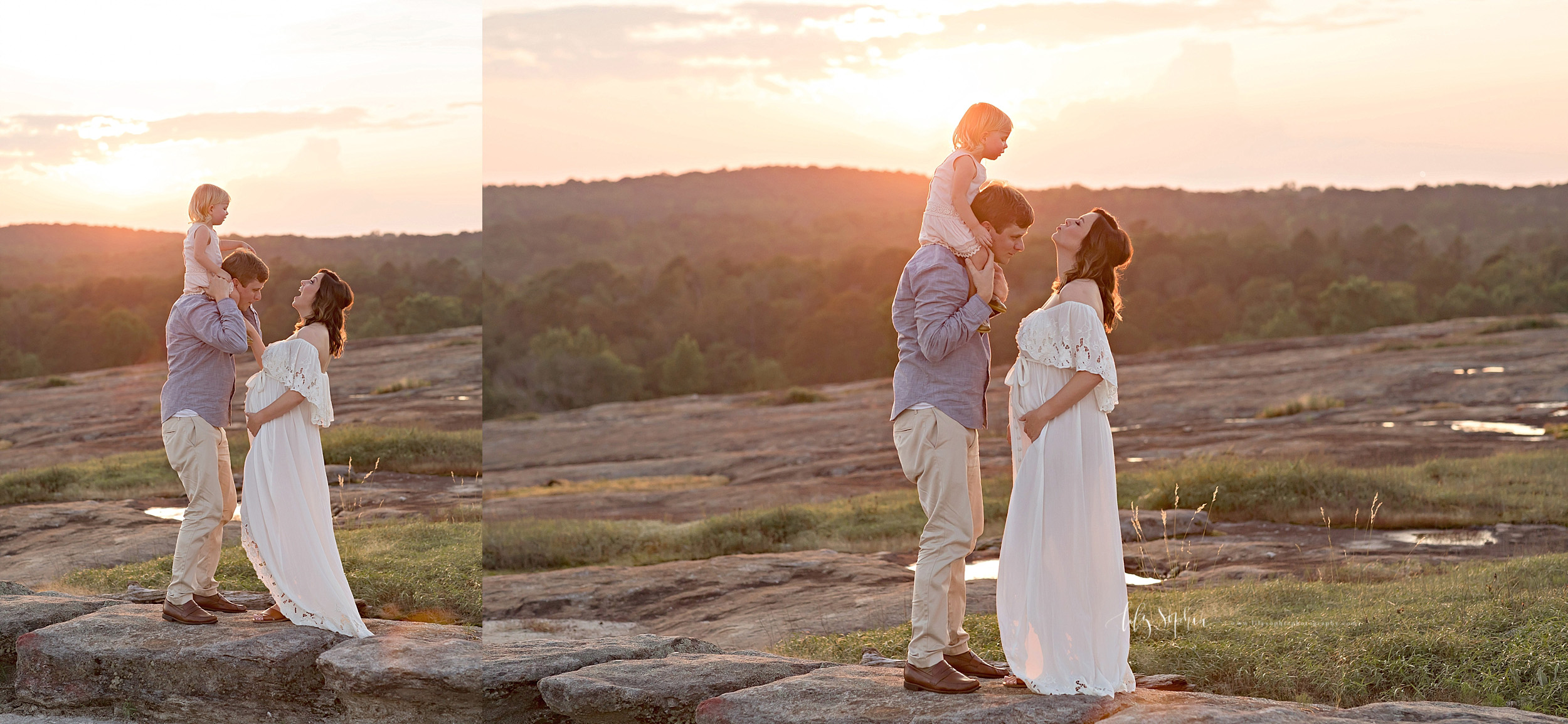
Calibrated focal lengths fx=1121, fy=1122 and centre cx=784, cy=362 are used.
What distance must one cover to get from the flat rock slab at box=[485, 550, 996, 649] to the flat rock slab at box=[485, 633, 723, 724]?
2505 mm

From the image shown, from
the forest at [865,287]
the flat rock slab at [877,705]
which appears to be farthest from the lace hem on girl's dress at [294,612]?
the forest at [865,287]

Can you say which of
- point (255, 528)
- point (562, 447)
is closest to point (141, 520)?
point (255, 528)

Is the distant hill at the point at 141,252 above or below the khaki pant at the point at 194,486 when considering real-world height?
above

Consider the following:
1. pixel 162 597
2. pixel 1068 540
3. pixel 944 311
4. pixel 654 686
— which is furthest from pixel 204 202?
pixel 1068 540

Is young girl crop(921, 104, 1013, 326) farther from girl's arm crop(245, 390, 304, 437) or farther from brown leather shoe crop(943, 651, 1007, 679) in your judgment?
girl's arm crop(245, 390, 304, 437)

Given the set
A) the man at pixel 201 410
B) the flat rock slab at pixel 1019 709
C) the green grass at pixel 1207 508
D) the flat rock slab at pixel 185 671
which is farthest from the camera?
the green grass at pixel 1207 508

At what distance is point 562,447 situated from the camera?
35.4 m

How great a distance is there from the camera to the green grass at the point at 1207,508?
41.1ft

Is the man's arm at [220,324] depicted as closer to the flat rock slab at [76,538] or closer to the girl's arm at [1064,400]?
the girl's arm at [1064,400]

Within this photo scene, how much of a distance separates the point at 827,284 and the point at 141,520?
62.8 m

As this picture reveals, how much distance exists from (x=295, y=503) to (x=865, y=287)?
216 feet

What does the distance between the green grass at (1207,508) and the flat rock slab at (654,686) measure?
757 centimetres

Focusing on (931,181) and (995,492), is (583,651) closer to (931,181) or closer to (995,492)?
(931,181)

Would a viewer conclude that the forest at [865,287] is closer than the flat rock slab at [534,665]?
No
